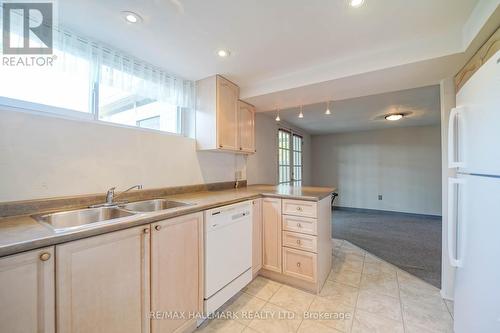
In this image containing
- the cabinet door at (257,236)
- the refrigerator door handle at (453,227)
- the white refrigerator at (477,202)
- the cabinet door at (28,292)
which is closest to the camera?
the cabinet door at (28,292)

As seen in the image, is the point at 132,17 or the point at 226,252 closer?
the point at 132,17

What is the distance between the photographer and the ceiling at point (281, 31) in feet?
4.30

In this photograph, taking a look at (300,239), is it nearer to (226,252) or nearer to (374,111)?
(226,252)

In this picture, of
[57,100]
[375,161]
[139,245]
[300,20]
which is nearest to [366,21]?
[300,20]

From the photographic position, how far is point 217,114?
2.30 meters

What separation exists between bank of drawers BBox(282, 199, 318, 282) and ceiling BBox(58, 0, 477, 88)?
133 centimetres

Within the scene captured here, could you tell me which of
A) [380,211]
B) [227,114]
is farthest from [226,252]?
[380,211]

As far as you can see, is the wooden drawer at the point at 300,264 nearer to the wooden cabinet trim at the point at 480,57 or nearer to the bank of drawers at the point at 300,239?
the bank of drawers at the point at 300,239

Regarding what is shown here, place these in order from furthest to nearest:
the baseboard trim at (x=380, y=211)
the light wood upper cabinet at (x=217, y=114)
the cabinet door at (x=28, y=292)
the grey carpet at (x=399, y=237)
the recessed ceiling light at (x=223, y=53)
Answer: the baseboard trim at (x=380, y=211)
the grey carpet at (x=399, y=237)
the light wood upper cabinet at (x=217, y=114)
the recessed ceiling light at (x=223, y=53)
the cabinet door at (x=28, y=292)

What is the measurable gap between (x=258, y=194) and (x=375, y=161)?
4823 millimetres

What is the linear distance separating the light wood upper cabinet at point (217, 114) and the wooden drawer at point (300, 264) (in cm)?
138

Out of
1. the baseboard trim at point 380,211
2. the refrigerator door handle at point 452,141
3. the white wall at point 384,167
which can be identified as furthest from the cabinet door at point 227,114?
the baseboard trim at point 380,211

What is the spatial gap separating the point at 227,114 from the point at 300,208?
53.8 inches

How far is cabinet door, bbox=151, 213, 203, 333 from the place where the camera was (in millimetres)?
1246
